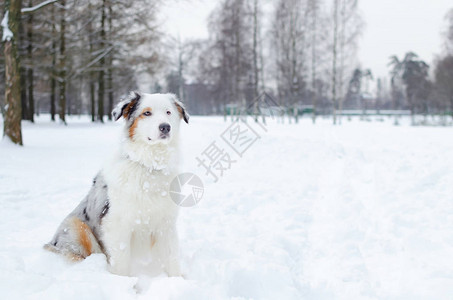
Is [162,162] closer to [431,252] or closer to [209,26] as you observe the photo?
[431,252]

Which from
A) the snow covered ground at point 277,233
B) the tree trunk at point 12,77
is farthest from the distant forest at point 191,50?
the snow covered ground at point 277,233

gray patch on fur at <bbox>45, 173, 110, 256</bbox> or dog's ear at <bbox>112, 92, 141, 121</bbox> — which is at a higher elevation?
dog's ear at <bbox>112, 92, 141, 121</bbox>

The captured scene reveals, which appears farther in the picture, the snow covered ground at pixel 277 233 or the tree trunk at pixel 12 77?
the tree trunk at pixel 12 77

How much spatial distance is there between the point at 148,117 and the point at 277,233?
238 cm

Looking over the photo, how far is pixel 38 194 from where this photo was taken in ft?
17.3

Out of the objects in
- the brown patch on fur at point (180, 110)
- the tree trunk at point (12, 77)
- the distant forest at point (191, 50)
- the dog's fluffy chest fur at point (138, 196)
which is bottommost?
the dog's fluffy chest fur at point (138, 196)

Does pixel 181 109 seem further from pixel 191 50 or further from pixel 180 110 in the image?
pixel 191 50

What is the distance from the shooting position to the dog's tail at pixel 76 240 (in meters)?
2.69

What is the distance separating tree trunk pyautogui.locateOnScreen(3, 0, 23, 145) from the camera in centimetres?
867

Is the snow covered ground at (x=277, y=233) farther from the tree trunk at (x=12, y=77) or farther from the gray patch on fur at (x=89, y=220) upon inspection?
the tree trunk at (x=12, y=77)

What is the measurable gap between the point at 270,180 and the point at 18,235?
4.92 m

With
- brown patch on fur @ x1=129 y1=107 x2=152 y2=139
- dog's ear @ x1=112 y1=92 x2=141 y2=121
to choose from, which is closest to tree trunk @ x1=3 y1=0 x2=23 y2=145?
dog's ear @ x1=112 y1=92 x2=141 y2=121

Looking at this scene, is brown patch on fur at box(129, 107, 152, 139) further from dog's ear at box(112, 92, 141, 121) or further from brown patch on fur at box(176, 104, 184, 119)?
brown patch on fur at box(176, 104, 184, 119)

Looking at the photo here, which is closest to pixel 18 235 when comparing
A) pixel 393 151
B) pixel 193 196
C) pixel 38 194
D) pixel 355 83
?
pixel 38 194
